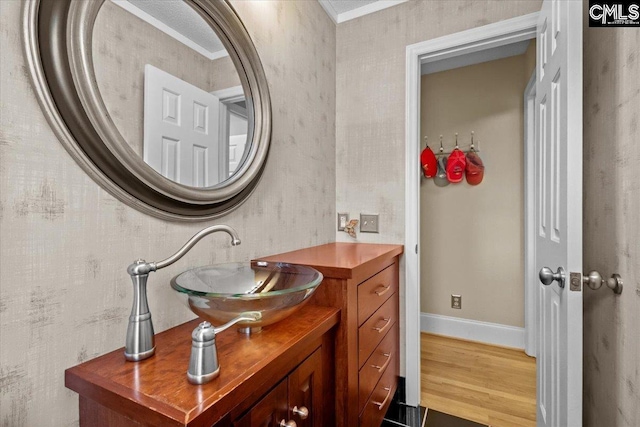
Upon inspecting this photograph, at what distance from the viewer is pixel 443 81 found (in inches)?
112

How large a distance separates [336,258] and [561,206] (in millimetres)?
829

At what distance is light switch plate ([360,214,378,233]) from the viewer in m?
1.97

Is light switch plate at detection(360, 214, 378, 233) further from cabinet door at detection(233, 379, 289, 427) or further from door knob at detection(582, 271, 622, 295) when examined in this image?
cabinet door at detection(233, 379, 289, 427)

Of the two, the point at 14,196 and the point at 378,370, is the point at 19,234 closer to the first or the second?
the point at 14,196

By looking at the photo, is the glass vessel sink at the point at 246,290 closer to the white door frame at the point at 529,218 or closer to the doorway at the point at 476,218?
the doorway at the point at 476,218

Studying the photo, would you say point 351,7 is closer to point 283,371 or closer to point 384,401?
point 283,371

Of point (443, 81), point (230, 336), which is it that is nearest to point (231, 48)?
point (230, 336)

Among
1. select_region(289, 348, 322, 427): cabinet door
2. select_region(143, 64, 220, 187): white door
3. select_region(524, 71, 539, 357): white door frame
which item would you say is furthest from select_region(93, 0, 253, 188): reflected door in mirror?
select_region(524, 71, 539, 357): white door frame

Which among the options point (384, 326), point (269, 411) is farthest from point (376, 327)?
point (269, 411)

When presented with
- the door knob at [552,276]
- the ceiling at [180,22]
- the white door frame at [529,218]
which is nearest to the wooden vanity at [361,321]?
the door knob at [552,276]

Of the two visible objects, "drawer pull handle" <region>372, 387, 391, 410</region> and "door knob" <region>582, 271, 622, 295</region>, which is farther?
"drawer pull handle" <region>372, 387, 391, 410</region>

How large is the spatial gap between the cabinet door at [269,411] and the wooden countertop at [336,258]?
43 centimetres

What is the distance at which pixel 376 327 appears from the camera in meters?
1.47

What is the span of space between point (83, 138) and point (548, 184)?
153cm
